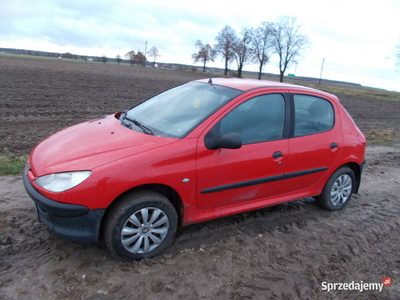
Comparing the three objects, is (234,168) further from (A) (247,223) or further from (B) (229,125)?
(A) (247,223)

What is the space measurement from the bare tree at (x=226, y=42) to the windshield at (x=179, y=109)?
73.4 meters

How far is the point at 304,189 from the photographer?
168 inches

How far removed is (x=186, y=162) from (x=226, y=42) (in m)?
77.3

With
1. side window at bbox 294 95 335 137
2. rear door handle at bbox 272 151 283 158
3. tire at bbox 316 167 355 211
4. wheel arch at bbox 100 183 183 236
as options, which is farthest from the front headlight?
tire at bbox 316 167 355 211

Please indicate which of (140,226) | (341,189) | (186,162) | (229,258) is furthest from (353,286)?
(140,226)

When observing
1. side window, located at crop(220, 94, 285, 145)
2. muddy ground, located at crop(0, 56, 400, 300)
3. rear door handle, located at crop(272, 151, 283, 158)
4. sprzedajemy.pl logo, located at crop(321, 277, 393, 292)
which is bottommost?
sprzedajemy.pl logo, located at crop(321, 277, 393, 292)

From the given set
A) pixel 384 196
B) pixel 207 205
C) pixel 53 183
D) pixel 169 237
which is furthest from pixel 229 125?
pixel 384 196

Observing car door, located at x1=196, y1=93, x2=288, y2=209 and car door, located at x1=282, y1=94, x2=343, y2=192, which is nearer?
car door, located at x1=196, y1=93, x2=288, y2=209

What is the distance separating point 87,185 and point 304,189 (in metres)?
2.82

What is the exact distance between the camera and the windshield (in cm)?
343

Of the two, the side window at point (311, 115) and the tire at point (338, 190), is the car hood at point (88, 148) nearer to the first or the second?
the side window at point (311, 115)

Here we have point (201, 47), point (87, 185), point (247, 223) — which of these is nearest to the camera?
point (87, 185)

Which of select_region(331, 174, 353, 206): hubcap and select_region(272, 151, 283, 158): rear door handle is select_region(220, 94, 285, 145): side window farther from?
select_region(331, 174, 353, 206): hubcap

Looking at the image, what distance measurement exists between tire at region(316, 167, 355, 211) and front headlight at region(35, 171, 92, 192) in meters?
3.28
